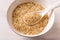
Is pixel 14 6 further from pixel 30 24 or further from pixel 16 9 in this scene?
pixel 30 24

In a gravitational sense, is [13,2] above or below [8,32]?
above

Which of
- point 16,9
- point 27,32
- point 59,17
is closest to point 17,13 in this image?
point 16,9

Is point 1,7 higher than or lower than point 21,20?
higher

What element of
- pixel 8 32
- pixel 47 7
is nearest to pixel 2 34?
pixel 8 32

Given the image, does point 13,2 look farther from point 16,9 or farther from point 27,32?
point 27,32

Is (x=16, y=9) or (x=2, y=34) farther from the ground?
(x=16, y=9)

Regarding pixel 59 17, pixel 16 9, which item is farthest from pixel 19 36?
pixel 59 17

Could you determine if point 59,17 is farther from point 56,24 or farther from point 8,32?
point 8,32
